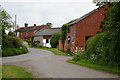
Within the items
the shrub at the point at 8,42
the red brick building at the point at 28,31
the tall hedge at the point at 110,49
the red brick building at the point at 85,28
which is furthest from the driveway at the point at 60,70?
the red brick building at the point at 28,31

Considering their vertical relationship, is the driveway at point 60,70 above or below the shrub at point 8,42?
below

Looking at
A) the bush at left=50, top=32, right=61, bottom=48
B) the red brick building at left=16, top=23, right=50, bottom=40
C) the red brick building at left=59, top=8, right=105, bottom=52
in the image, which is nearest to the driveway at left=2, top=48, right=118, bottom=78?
the red brick building at left=59, top=8, right=105, bottom=52

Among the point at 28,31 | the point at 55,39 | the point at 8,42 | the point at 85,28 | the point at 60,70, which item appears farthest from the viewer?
the point at 28,31

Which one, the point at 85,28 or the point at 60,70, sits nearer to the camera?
the point at 60,70

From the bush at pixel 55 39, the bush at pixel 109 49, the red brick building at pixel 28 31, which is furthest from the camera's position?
the red brick building at pixel 28 31

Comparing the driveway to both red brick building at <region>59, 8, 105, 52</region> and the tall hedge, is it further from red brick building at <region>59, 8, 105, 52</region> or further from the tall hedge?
red brick building at <region>59, 8, 105, 52</region>

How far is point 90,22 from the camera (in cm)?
2538

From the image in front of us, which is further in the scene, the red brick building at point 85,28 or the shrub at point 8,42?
the red brick building at point 85,28

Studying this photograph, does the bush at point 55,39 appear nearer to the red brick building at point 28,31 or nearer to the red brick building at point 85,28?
the red brick building at point 85,28

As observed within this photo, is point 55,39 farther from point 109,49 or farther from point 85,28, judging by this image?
point 109,49

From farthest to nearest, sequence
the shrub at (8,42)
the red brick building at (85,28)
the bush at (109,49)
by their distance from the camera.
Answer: the red brick building at (85,28) < the shrub at (8,42) < the bush at (109,49)

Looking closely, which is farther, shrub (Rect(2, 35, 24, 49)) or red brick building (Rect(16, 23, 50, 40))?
red brick building (Rect(16, 23, 50, 40))

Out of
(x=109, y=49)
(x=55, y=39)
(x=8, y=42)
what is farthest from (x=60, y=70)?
(x=55, y=39)

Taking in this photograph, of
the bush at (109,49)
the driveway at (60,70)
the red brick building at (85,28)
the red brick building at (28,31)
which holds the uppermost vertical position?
the red brick building at (28,31)
